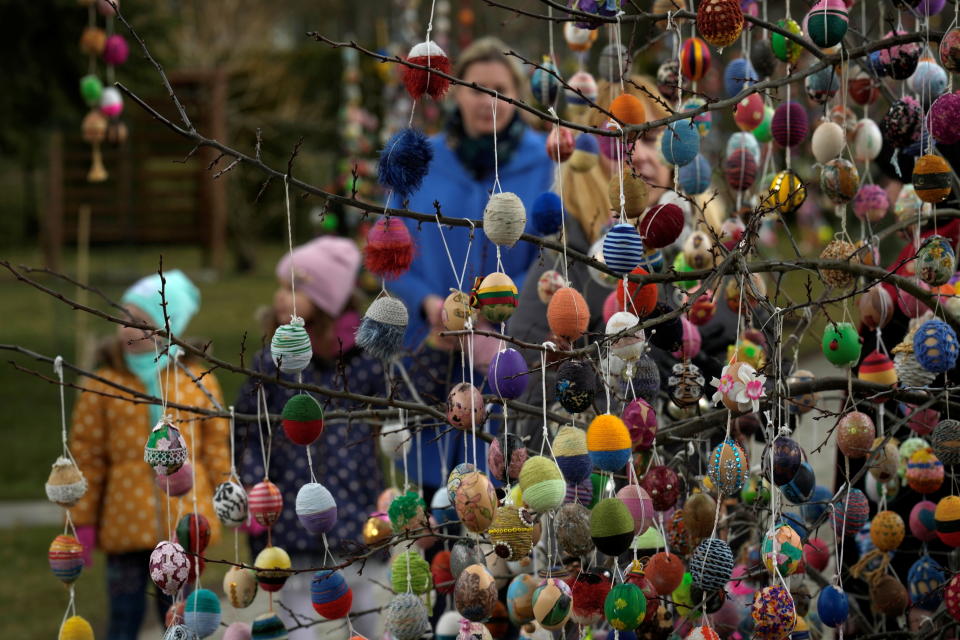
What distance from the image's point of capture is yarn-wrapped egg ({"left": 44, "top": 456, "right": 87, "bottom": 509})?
7.78 feet

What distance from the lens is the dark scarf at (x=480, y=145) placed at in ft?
13.1

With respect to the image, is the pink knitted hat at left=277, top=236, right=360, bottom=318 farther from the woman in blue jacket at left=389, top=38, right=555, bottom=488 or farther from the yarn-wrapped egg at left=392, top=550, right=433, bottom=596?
the yarn-wrapped egg at left=392, top=550, right=433, bottom=596

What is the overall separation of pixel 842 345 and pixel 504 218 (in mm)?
645

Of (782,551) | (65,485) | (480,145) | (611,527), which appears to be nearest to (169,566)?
(65,485)

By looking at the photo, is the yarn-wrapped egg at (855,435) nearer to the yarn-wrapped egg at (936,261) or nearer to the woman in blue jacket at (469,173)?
the yarn-wrapped egg at (936,261)

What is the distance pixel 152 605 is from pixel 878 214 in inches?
160

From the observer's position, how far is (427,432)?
12.3 feet

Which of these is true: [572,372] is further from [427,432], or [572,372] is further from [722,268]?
[427,432]

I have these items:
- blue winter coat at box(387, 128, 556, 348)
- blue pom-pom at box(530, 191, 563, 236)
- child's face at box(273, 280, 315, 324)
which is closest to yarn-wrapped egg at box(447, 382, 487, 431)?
blue pom-pom at box(530, 191, 563, 236)

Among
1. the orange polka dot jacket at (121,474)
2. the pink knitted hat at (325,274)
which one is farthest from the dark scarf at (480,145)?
the orange polka dot jacket at (121,474)

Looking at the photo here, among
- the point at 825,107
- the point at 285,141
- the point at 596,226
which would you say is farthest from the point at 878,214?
the point at 285,141

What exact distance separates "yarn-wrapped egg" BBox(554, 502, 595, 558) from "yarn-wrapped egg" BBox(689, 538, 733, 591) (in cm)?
17

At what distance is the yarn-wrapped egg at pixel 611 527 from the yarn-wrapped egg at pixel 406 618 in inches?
16.7

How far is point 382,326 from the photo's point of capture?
2.01 metres
